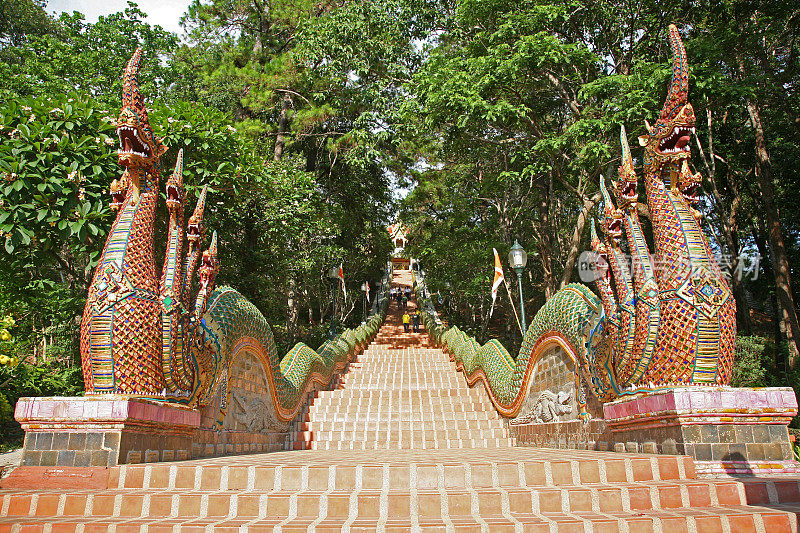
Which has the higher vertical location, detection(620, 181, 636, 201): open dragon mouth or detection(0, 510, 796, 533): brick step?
detection(620, 181, 636, 201): open dragon mouth

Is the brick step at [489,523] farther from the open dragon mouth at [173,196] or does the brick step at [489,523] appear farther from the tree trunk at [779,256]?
the tree trunk at [779,256]

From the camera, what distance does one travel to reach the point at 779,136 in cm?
1465

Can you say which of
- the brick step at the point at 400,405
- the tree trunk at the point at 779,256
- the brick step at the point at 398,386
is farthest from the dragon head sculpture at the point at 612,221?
the tree trunk at the point at 779,256

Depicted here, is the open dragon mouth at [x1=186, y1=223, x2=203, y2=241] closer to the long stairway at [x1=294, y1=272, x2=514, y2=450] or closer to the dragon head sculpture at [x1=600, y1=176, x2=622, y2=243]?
the dragon head sculpture at [x1=600, y1=176, x2=622, y2=243]

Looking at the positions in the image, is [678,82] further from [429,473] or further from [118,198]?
[118,198]

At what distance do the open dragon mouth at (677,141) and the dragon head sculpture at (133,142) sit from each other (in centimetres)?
483

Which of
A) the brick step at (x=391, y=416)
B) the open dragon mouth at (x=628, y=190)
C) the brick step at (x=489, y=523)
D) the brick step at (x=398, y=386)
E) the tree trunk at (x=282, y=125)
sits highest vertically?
the tree trunk at (x=282, y=125)

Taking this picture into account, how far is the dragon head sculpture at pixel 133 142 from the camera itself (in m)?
4.54

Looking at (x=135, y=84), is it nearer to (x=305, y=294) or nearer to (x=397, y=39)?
(x=397, y=39)

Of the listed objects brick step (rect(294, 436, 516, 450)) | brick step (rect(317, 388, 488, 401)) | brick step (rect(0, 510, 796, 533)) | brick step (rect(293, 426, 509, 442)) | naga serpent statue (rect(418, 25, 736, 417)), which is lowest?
brick step (rect(294, 436, 516, 450))

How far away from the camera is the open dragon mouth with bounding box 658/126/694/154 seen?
439 cm

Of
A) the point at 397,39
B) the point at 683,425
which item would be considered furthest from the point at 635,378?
the point at 397,39

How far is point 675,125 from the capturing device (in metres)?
4.40

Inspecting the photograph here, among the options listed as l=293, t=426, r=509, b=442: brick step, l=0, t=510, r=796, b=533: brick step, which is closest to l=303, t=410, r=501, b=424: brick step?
l=293, t=426, r=509, b=442: brick step
